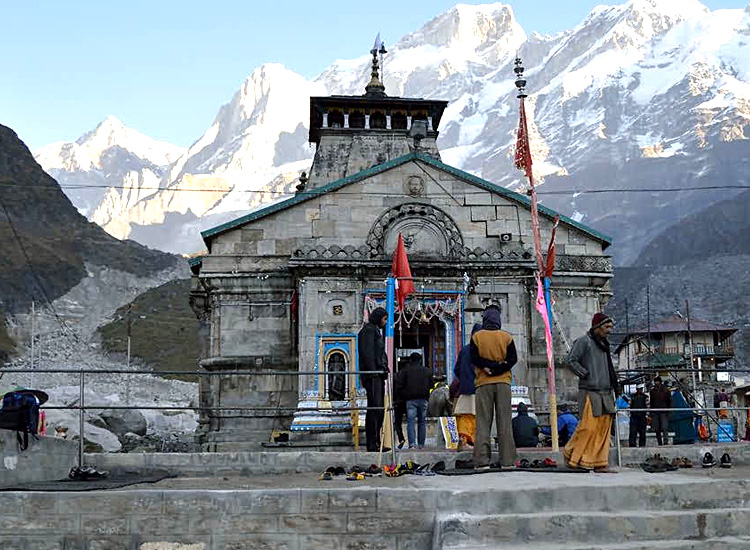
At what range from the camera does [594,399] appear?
1212 centimetres

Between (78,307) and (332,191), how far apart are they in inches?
3564

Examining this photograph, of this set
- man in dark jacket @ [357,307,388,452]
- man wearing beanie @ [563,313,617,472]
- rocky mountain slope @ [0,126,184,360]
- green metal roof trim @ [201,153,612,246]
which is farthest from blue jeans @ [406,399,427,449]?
rocky mountain slope @ [0,126,184,360]

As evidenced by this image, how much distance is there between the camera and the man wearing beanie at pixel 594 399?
1199 cm

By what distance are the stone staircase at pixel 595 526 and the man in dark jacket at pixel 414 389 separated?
6.77 m

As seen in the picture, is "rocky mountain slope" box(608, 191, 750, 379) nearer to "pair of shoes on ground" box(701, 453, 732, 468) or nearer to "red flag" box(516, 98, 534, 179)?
"red flag" box(516, 98, 534, 179)

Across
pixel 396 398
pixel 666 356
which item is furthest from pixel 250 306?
pixel 666 356

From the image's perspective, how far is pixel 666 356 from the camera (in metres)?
72.6

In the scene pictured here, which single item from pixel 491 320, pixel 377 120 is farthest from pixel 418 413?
pixel 377 120

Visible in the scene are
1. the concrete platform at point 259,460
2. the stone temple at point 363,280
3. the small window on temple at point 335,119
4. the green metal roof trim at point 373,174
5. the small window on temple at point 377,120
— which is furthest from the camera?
the small window on temple at point 335,119

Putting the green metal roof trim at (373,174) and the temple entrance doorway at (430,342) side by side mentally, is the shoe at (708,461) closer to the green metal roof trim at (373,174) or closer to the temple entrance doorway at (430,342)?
the temple entrance doorway at (430,342)

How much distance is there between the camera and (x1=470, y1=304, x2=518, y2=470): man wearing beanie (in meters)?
12.4

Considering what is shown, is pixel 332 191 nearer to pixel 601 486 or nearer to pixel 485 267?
pixel 485 267

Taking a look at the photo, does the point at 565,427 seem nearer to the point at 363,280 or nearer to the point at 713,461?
the point at 713,461

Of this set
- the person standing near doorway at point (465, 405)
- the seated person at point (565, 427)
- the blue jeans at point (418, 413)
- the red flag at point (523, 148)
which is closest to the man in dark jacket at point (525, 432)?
the seated person at point (565, 427)
